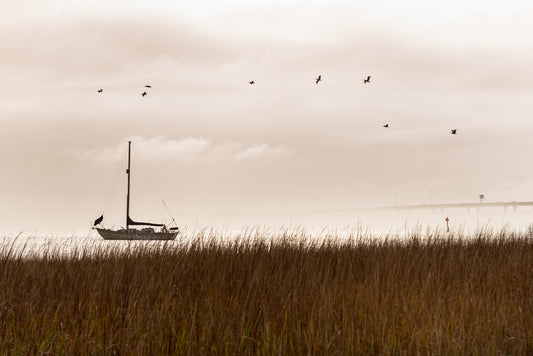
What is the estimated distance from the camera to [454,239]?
50.5 feet

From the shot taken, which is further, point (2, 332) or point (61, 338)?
point (2, 332)

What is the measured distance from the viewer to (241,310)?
682 centimetres

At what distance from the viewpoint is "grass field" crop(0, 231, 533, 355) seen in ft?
18.5

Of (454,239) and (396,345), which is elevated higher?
(454,239)

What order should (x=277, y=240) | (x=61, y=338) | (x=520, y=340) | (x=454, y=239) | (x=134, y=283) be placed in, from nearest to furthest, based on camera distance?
(x=61, y=338)
(x=520, y=340)
(x=134, y=283)
(x=277, y=240)
(x=454, y=239)

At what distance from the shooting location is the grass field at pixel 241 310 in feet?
18.5

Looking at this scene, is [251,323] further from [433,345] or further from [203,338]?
[433,345]

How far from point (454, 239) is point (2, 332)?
41.1ft

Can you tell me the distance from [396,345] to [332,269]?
458 centimetres

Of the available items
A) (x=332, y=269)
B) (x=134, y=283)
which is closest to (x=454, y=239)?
(x=332, y=269)

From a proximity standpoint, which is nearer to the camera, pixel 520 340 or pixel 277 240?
pixel 520 340

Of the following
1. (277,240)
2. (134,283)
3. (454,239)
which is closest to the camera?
(134,283)

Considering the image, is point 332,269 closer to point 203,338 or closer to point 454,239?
point 203,338

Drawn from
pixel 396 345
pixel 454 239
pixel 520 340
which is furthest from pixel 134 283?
pixel 454 239
